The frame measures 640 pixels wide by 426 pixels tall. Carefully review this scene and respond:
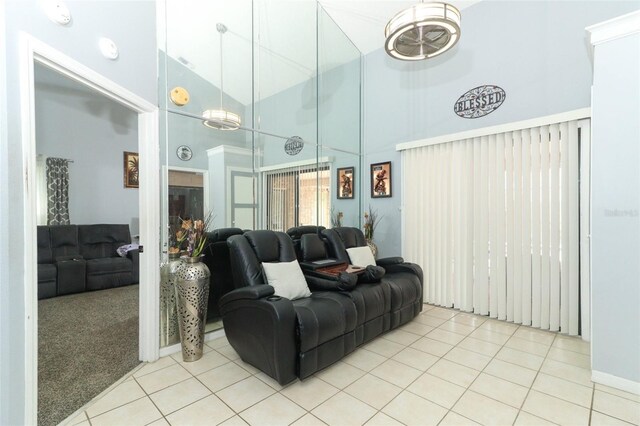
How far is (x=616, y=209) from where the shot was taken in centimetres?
222

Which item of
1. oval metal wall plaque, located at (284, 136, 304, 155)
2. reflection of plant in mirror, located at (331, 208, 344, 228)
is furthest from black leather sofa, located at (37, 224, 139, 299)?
reflection of plant in mirror, located at (331, 208, 344, 228)

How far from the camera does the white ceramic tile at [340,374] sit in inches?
90.3

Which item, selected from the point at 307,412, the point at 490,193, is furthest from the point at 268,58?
the point at 307,412

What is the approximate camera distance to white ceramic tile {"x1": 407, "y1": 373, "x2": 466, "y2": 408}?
206 centimetres

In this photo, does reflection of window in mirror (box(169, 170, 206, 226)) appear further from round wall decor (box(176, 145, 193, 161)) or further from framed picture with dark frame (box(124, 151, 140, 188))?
framed picture with dark frame (box(124, 151, 140, 188))

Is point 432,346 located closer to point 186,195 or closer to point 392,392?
point 392,392

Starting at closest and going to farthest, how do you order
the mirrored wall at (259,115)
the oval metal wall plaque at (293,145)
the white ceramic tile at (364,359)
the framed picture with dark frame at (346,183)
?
1. the white ceramic tile at (364,359)
2. the mirrored wall at (259,115)
3. the oval metal wall plaque at (293,145)
4. the framed picture with dark frame at (346,183)

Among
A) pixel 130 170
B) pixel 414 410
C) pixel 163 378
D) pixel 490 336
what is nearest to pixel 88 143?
pixel 130 170

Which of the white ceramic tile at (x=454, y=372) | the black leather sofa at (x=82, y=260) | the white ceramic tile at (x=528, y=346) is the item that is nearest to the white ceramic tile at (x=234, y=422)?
the white ceramic tile at (x=454, y=372)

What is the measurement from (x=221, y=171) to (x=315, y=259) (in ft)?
5.22

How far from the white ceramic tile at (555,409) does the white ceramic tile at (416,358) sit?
28.7 inches

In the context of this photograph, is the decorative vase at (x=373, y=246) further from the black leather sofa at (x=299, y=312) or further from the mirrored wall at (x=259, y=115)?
the black leather sofa at (x=299, y=312)

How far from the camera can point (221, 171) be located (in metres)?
3.54

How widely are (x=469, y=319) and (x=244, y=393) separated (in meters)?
2.91
